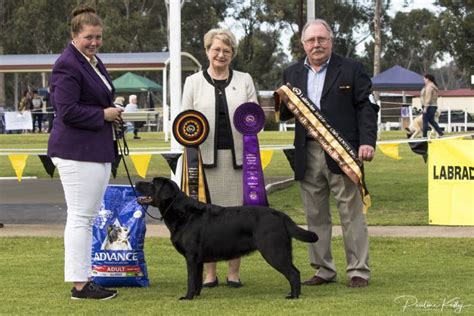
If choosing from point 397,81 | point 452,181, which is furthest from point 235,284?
point 397,81

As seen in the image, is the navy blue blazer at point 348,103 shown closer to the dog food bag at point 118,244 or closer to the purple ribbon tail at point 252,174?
the purple ribbon tail at point 252,174

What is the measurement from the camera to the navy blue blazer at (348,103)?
6605 mm

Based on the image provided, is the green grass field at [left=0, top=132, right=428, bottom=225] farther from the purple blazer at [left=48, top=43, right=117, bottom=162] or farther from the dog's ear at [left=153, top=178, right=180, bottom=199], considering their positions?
the purple blazer at [left=48, top=43, right=117, bottom=162]

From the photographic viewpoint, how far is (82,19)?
6.07 meters

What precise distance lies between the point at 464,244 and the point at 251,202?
109 inches

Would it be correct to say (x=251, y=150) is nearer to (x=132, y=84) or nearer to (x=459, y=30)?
(x=132, y=84)

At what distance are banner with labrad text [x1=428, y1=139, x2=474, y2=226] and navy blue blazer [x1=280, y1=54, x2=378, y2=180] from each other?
324cm

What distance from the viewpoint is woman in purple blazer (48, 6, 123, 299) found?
19.9 ft

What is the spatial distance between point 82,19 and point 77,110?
607mm

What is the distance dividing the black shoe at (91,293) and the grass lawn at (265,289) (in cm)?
8

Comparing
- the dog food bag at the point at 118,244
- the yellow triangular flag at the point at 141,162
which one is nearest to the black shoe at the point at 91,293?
the dog food bag at the point at 118,244

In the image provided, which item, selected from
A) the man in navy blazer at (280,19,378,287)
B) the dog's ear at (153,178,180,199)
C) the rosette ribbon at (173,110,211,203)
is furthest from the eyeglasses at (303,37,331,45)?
the dog's ear at (153,178,180,199)

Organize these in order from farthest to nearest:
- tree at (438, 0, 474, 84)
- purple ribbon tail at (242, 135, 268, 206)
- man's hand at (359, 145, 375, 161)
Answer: tree at (438, 0, 474, 84) < purple ribbon tail at (242, 135, 268, 206) < man's hand at (359, 145, 375, 161)

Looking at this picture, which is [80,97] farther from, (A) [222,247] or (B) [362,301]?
(B) [362,301]
